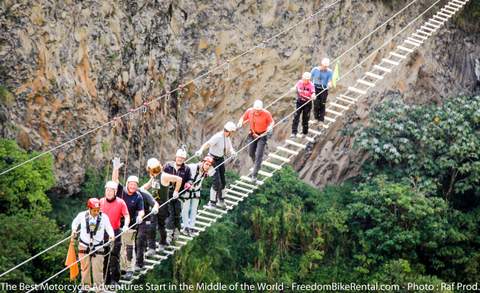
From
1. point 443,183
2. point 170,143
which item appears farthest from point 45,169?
point 443,183

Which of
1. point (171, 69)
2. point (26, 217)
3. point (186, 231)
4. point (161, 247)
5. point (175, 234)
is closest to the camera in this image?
point (161, 247)

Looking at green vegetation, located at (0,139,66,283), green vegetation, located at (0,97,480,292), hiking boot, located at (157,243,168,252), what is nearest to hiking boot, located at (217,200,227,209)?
hiking boot, located at (157,243,168,252)

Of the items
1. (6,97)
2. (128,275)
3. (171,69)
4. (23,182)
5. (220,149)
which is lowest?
(128,275)

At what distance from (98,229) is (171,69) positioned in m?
8.66

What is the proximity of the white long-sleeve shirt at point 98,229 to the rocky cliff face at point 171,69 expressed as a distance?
6126 millimetres

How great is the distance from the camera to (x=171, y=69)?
24.8 meters

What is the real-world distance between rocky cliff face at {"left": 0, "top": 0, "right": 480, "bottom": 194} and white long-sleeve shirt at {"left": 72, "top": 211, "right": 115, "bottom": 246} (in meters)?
6.13

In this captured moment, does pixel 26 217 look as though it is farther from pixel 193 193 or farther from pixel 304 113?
pixel 304 113

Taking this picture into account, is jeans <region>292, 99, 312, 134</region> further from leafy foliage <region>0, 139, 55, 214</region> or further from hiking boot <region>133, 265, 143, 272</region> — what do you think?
leafy foliage <region>0, 139, 55, 214</region>

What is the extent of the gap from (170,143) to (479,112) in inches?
246

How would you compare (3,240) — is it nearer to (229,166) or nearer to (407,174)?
(229,166)

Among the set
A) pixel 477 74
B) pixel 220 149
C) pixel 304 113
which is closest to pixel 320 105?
pixel 304 113

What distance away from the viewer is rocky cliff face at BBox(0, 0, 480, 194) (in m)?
22.5

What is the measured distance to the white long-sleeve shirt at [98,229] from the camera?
16469 millimetres
